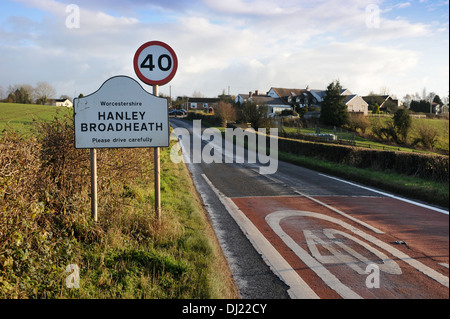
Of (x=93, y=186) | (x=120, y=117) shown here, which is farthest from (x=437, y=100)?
(x=93, y=186)

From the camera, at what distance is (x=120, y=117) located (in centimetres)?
558

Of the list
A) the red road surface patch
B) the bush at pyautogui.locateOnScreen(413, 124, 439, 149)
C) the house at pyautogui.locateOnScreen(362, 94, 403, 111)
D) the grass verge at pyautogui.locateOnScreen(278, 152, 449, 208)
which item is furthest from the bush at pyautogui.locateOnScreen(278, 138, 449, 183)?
the house at pyautogui.locateOnScreen(362, 94, 403, 111)

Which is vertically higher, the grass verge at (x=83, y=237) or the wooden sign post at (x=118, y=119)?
the wooden sign post at (x=118, y=119)

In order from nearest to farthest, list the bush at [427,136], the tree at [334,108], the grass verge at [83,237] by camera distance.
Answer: the grass verge at [83,237]
the bush at [427,136]
the tree at [334,108]

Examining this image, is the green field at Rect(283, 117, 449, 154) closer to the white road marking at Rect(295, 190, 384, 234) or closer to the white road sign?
the white road marking at Rect(295, 190, 384, 234)

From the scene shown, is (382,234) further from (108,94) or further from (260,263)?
(108,94)

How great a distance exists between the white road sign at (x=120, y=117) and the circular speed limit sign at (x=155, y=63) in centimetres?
46

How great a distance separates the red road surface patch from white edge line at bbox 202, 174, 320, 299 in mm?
99

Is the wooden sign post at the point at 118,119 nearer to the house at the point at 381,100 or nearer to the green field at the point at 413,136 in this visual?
the green field at the point at 413,136

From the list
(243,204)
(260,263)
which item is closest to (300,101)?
(243,204)

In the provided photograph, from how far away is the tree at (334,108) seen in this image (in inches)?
1582

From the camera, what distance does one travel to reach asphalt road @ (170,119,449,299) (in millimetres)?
4434

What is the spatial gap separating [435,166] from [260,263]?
29.9ft

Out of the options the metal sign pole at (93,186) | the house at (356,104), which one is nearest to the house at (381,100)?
the house at (356,104)
